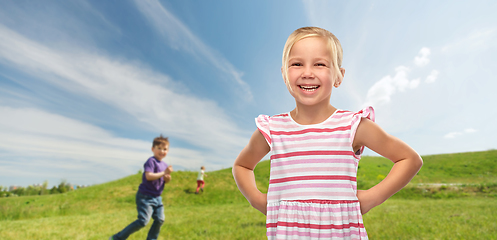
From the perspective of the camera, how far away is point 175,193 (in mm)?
18328

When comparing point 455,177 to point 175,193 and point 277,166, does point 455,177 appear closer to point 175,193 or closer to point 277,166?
point 175,193

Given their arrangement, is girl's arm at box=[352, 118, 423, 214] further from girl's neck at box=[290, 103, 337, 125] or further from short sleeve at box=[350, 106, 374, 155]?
girl's neck at box=[290, 103, 337, 125]

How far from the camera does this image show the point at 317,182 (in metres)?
1.78

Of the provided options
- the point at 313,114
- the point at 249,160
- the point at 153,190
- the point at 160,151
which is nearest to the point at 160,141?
the point at 160,151

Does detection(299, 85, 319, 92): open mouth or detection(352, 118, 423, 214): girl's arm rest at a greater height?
detection(299, 85, 319, 92): open mouth

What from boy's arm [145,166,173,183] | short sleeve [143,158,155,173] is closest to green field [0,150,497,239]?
boy's arm [145,166,173,183]

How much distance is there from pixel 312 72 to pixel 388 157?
74 centimetres

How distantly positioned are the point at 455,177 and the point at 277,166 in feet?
90.1

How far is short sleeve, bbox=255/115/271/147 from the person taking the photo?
1.99m

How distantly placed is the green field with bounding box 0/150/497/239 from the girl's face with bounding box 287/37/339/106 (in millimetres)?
5524

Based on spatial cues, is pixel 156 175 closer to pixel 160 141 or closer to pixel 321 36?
pixel 160 141

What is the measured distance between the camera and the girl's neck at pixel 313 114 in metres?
1.94

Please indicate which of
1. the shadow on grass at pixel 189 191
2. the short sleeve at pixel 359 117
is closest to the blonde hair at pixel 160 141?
the short sleeve at pixel 359 117

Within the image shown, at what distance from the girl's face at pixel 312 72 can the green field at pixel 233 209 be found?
217 inches
